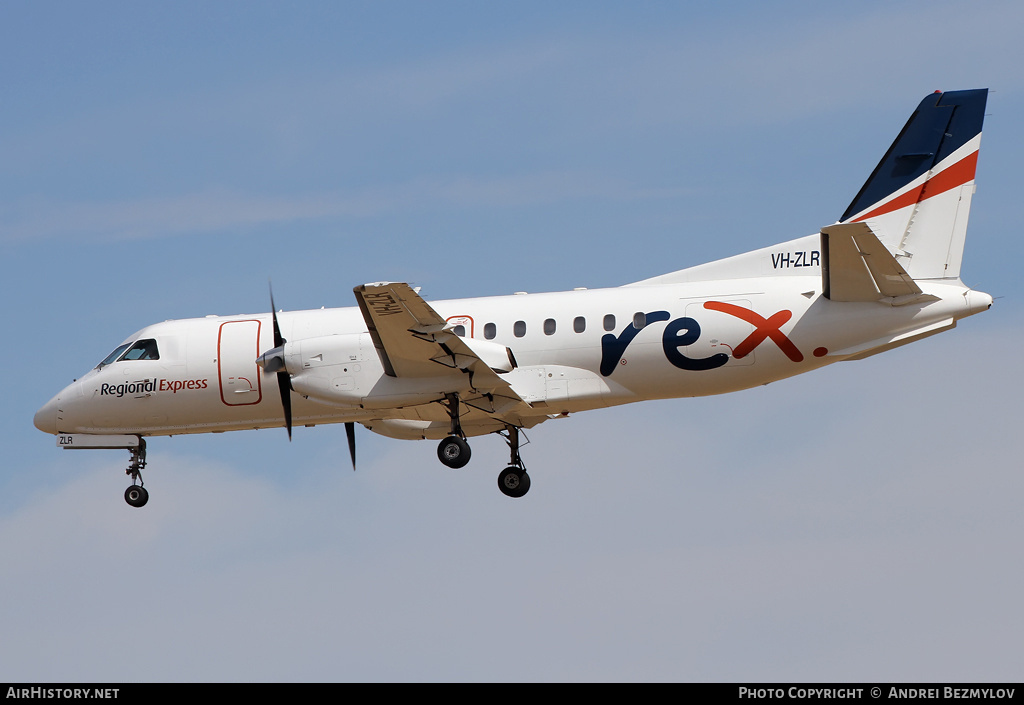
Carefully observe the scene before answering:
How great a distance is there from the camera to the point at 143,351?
88.4 feet

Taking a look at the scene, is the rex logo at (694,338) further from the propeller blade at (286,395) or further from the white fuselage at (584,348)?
the propeller blade at (286,395)

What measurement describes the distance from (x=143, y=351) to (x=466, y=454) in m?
7.55

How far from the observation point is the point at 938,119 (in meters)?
25.4

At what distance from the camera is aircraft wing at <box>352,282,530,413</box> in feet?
74.6

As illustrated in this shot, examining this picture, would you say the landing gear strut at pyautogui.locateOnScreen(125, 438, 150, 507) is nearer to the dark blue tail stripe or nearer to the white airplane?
the white airplane

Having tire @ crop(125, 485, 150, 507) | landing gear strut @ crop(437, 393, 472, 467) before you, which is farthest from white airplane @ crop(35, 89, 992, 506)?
tire @ crop(125, 485, 150, 507)

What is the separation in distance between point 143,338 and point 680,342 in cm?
1140

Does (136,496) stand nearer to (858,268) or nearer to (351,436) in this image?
(351,436)

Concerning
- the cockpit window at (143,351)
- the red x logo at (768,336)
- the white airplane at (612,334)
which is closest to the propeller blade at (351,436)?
the white airplane at (612,334)

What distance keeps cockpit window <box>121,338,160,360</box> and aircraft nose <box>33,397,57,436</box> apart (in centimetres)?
187

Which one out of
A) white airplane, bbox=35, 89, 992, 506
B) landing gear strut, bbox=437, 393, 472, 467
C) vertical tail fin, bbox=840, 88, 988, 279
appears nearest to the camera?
white airplane, bbox=35, 89, 992, 506

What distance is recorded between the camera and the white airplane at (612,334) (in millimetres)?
23391
